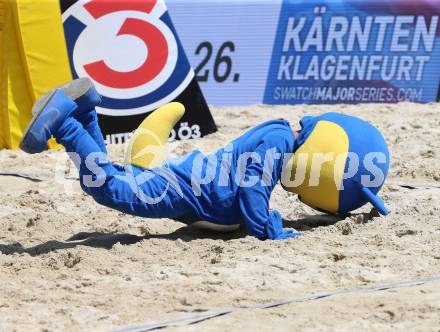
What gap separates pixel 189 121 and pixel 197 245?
2.48m

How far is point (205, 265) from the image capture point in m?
3.44

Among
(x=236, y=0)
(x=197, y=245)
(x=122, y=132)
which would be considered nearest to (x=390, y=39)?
(x=236, y=0)

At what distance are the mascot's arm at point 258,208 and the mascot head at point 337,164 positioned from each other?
172 mm

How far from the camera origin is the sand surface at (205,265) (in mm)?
2818

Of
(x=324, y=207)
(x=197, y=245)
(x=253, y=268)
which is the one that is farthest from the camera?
(x=324, y=207)

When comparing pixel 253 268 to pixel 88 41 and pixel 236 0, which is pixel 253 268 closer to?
pixel 88 41

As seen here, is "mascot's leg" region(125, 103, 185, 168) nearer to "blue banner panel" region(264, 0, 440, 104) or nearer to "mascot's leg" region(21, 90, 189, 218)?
"mascot's leg" region(21, 90, 189, 218)

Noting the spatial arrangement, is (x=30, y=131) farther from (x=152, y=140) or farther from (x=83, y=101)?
(x=152, y=140)

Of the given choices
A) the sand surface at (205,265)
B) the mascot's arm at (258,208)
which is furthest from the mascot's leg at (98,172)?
the mascot's arm at (258,208)

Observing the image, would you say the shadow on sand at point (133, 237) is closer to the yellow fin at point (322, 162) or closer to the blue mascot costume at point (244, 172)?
the blue mascot costume at point (244, 172)

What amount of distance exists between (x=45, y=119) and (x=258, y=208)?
104cm

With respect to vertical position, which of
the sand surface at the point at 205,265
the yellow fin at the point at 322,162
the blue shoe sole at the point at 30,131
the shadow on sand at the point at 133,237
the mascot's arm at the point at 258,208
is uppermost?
the blue shoe sole at the point at 30,131

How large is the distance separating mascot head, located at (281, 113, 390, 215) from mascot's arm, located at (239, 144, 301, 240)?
172mm

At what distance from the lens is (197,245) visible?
378 centimetres
